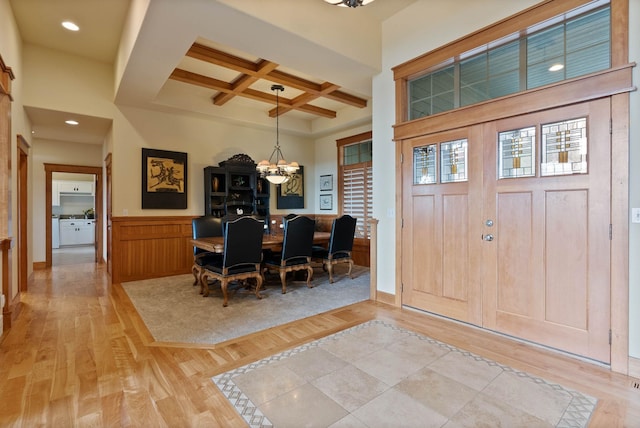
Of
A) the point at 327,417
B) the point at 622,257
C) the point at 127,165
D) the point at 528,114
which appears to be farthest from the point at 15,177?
the point at 622,257

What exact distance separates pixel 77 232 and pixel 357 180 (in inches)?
362

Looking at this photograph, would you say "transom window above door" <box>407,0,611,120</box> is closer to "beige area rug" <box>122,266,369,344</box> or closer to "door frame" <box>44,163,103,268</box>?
"beige area rug" <box>122,266,369,344</box>

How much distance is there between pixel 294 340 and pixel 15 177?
3690 millimetres

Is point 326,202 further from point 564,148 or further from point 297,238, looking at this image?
point 564,148

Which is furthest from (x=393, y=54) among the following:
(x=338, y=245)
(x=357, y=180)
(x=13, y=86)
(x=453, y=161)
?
(x=13, y=86)

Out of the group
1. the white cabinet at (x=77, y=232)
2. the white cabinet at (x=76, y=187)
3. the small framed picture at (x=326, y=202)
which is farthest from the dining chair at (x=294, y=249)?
the white cabinet at (x=76, y=187)

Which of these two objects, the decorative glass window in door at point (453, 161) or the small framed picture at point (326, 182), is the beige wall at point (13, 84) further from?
the small framed picture at point (326, 182)

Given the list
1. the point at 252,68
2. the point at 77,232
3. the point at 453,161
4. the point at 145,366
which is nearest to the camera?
the point at 145,366

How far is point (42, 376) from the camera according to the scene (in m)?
2.09

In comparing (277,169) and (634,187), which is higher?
(277,169)

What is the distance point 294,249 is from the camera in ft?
14.0

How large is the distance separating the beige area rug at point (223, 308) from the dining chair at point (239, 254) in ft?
0.92

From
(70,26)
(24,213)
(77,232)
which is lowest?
(77,232)

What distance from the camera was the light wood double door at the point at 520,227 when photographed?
226 cm
